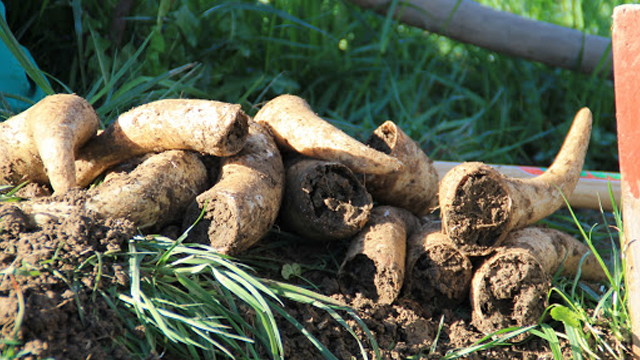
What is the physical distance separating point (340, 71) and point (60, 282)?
8.93 ft

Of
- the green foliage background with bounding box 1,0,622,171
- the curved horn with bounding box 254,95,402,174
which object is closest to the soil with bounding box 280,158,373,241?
the curved horn with bounding box 254,95,402,174

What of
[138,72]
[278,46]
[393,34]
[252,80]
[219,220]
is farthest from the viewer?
[393,34]

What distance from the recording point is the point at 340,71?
4.00m

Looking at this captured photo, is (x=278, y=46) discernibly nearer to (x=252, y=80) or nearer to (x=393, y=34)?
(x=252, y=80)

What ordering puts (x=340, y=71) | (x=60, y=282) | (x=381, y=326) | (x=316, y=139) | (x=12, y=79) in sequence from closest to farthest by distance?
(x=60, y=282), (x=381, y=326), (x=316, y=139), (x=12, y=79), (x=340, y=71)

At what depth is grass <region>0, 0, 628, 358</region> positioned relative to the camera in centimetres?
319

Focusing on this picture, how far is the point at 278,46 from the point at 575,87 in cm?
187

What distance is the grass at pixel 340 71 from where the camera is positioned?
10.5 ft

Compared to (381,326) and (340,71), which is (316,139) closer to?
(381,326)

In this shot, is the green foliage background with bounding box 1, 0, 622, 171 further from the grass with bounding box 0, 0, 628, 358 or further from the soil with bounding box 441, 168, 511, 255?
the soil with bounding box 441, 168, 511, 255

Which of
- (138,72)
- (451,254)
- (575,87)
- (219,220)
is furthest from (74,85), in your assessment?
(575,87)

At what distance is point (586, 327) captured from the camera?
2033mm

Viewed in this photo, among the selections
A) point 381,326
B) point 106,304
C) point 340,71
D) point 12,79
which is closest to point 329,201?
point 381,326

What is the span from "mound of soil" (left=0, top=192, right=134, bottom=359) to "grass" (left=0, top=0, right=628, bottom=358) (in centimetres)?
107
